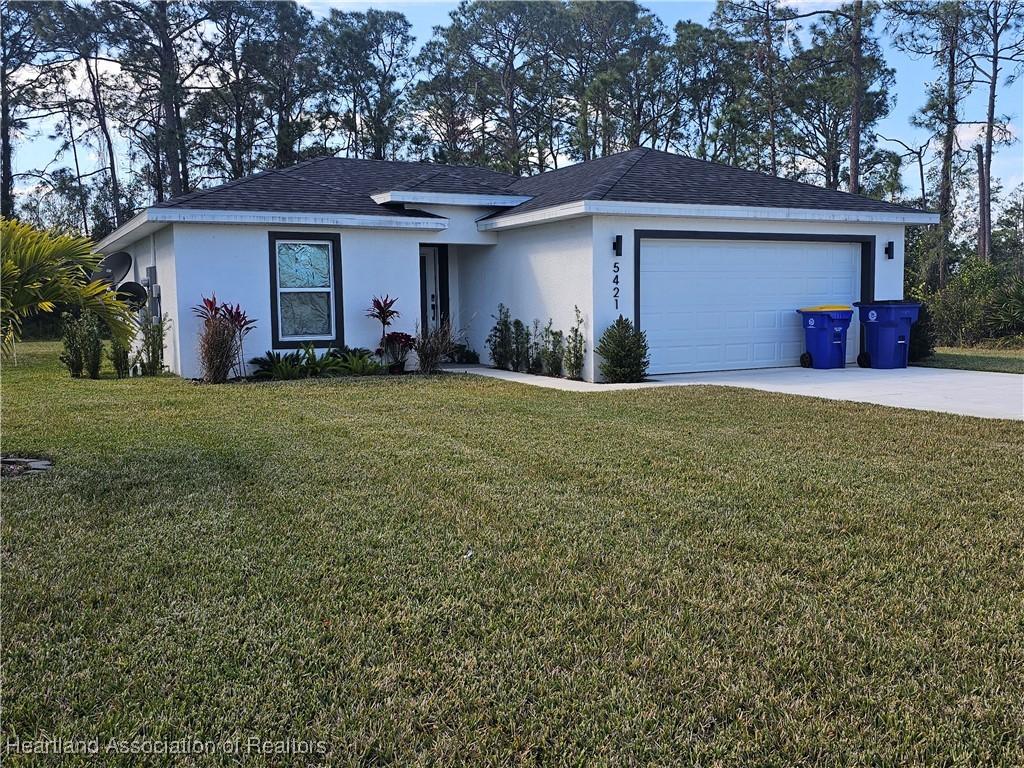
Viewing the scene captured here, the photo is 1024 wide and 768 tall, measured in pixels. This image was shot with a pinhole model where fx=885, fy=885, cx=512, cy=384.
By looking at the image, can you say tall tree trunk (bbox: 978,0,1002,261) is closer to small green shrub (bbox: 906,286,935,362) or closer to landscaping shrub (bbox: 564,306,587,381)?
small green shrub (bbox: 906,286,935,362)

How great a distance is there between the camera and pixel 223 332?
12109mm

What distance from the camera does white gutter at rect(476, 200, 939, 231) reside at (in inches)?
475

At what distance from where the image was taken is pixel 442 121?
32344 mm

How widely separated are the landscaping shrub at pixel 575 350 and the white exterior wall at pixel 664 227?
33 cm

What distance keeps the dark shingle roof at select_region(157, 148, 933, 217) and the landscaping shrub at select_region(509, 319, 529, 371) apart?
1.86 meters

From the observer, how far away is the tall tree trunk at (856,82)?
24547 millimetres

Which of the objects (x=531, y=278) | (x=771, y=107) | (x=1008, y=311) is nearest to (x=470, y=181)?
(x=531, y=278)

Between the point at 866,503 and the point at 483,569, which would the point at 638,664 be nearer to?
the point at 483,569

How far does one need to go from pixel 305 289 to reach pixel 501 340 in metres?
3.35

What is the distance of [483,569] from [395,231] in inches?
413

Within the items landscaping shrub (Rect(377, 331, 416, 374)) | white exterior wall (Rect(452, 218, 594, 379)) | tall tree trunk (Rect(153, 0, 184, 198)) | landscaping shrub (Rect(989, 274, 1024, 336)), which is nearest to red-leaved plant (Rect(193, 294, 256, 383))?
landscaping shrub (Rect(377, 331, 416, 374))

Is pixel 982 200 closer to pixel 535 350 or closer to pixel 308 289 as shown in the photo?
pixel 535 350

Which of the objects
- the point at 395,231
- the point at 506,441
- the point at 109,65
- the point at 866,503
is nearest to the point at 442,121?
the point at 109,65

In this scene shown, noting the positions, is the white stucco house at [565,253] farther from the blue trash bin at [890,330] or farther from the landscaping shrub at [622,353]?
the blue trash bin at [890,330]
